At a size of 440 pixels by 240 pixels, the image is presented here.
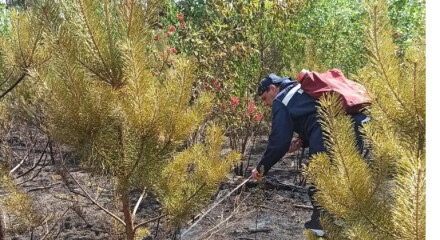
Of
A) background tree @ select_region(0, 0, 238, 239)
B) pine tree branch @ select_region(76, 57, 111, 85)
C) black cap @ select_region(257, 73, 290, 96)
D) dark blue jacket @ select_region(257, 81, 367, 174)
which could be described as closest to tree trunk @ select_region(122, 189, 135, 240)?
background tree @ select_region(0, 0, 238, 239)

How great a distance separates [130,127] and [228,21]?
4.27 m

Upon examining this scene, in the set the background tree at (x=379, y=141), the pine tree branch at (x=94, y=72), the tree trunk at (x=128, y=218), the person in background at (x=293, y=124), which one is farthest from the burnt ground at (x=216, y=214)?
the background tree at (x=379, y=141)

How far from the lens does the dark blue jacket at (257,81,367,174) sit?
3.32 m

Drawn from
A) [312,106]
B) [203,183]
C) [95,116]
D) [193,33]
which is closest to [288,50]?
[193,33]

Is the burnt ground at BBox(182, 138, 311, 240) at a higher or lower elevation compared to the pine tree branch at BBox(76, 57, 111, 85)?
lower

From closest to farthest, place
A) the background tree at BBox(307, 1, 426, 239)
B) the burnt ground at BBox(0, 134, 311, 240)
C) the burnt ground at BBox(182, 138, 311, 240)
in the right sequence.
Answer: the background tree at BBox(307, 1, 426, 239), the burnt ground at BBox(0, 134, 311, 240), the burnt ground at BBox(182, 138, 311, 240)

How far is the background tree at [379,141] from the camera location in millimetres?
1449

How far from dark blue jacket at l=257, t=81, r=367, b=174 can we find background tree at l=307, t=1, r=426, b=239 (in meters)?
1.55

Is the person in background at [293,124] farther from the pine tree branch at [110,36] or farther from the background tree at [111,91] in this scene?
the pine tree branch at [110,36]

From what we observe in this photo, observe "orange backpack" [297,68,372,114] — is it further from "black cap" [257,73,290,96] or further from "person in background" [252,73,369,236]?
"black cap" [257,73,290,96]

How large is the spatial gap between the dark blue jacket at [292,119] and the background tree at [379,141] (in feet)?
5.09

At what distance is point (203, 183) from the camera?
8.05 feet

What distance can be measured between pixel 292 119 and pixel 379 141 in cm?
177

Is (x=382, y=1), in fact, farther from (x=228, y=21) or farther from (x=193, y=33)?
(x=228, y=21)
